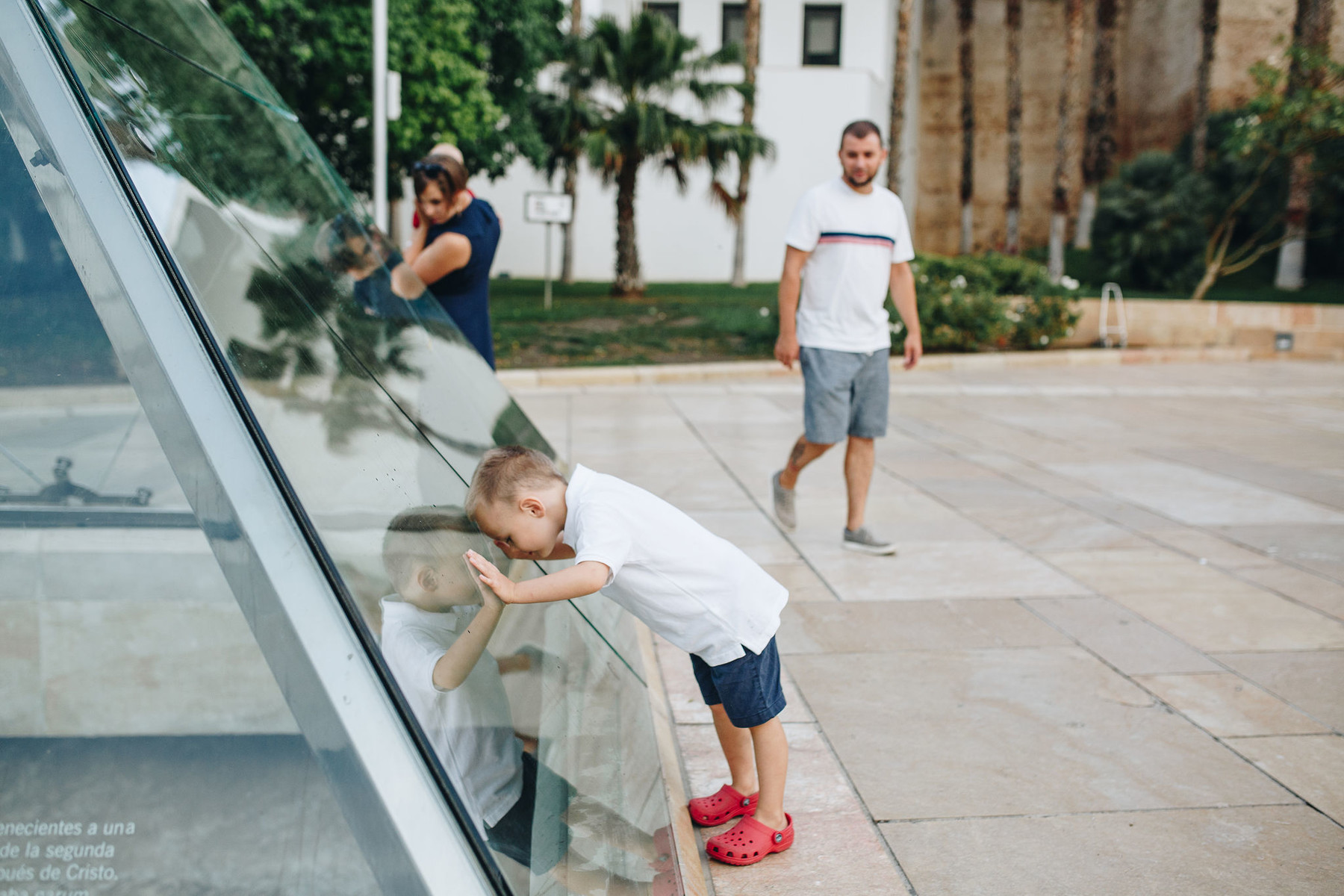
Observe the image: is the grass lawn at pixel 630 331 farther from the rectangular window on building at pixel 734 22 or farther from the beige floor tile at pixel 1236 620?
the rectangular window on building at pixel 734 22

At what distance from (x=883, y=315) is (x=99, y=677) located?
11.4 ft

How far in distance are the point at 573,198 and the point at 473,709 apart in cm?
2576

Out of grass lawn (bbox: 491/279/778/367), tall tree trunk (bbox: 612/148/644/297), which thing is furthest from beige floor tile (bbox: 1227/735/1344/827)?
tall tree trunk (bbox: 612/148/644/297)

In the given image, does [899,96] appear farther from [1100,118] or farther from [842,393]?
[842,393]

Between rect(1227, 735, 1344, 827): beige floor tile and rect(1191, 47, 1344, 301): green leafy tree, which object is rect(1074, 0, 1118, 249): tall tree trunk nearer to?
rect(1191, 47, 1344, 301): green leafy tree

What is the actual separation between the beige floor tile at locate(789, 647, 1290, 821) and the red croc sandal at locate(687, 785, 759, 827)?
1.07 ft

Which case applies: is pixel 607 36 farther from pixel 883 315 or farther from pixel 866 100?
pixel 883 315

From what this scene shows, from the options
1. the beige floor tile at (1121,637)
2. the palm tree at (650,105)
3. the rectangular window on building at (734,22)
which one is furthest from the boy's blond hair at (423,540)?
the rectangular window on building at (734,22)

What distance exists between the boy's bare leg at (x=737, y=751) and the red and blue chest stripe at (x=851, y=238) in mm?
2645

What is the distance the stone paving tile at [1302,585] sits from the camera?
4.15 meters

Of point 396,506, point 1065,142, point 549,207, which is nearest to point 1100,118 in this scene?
point 1065,142

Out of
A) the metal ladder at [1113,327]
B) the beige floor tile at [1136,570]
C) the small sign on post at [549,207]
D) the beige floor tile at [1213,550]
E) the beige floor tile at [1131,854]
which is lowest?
the beige floor tile at [1131,854]

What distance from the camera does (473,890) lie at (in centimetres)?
133

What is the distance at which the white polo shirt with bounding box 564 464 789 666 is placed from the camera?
2.00 metres
